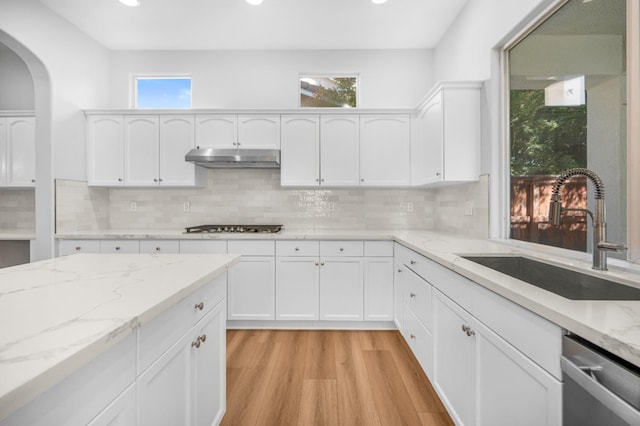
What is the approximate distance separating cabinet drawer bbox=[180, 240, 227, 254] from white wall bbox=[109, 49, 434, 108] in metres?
1.71

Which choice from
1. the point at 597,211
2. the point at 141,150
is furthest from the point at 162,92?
the point at 597,211

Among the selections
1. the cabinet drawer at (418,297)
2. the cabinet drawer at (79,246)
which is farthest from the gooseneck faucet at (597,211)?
the cabinet drawer at (79,246)

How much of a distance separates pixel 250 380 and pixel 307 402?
0.48 m

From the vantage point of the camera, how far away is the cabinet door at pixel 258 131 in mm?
3414

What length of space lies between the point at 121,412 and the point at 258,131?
2985 millimetres

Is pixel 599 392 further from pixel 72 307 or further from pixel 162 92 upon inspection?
pixel 162 92

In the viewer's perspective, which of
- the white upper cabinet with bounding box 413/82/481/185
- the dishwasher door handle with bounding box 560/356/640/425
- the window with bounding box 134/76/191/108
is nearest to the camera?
the dishwasher door handle with bounding box 560/356/640/425

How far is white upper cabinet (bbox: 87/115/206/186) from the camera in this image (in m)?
3.46

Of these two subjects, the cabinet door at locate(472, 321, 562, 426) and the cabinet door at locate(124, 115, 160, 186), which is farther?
the cabinet door at locate(124, 115, 160, 186)

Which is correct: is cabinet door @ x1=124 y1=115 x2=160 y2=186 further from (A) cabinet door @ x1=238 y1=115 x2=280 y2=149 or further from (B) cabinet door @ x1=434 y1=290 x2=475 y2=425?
(B) cabinet door @ x1=434 y1=290 x2=475 y2=425

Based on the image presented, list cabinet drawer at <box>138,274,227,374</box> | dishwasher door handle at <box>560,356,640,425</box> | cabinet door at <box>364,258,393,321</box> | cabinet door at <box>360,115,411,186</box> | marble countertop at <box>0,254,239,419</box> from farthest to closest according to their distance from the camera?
cabinet door at <box>360,115,411,186</box>, cabinet door at <box>364,258,393,321</box>, cabinet drawer at <box>138,274,227,374</box>, dishwasher door handle at <box>560,356,640,425</box>, marble countertop at <box>0,254,239,419</box>

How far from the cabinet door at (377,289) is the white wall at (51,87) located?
3163 mm

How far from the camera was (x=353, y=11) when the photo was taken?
3.00 m

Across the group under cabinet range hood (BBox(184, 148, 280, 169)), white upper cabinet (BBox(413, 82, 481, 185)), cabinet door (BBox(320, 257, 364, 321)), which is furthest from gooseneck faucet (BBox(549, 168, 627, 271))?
under cabinet range hood (BBox(184, 148, 280, 169))
